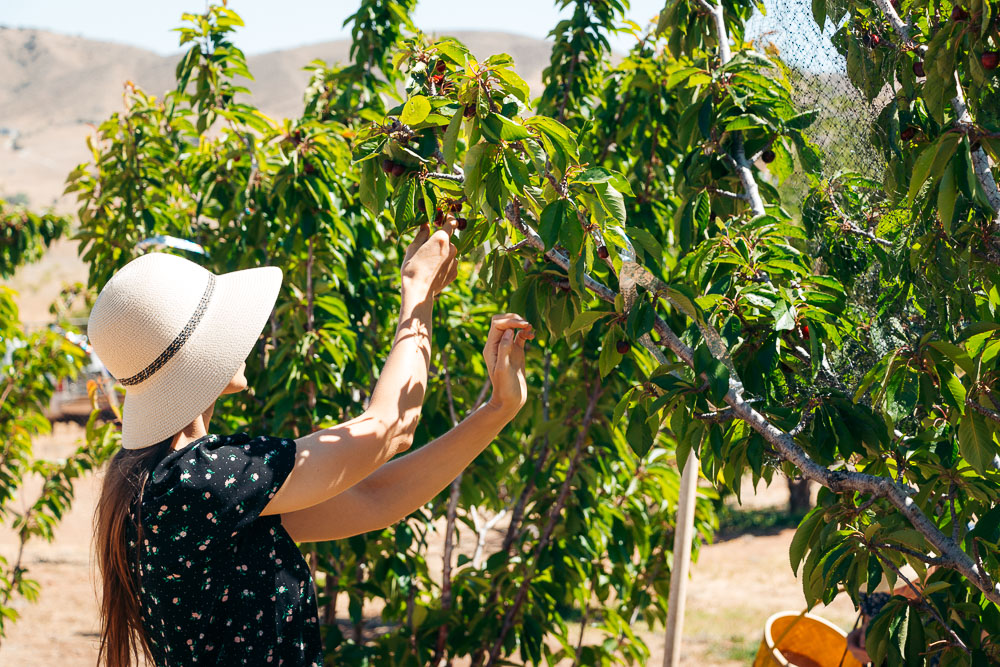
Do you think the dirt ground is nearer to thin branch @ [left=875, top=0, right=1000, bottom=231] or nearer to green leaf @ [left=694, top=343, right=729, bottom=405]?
green leaf @ [left=694, top=343, right=729, bottom=405]

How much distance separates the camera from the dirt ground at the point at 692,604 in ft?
20.1

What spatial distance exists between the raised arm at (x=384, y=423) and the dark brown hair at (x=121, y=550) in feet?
0.64

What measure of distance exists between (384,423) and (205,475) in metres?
0.26

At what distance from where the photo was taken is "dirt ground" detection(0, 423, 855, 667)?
20.1ft

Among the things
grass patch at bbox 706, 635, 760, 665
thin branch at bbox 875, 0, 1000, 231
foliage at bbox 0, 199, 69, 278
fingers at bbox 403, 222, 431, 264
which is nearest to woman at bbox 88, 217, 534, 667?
fingers at bbox 403, 222, 431, 264

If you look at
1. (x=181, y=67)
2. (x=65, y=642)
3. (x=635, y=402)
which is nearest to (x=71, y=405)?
(x=65, y=642)

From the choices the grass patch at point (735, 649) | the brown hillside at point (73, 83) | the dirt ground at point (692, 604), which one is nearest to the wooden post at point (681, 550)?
the dirt ground at point (692, 604)

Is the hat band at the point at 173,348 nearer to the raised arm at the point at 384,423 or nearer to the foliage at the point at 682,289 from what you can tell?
the raised arm at the point at 384,423

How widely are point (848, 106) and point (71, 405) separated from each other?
16102 mm

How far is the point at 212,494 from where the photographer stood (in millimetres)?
1219

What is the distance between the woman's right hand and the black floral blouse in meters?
0.34

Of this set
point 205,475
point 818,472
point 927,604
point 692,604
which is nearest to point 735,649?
point 692,604

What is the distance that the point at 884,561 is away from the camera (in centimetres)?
150

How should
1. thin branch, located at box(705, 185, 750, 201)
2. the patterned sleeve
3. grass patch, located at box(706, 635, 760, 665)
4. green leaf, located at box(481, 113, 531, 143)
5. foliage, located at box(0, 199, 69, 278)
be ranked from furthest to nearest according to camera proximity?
grass patch, located at box(706, 635, 760, 665)
foliage, located at box(0, 199, 69, 278)
thin branch, located at box(705, 185, 750, 201)
green leaf, located at box(481, 113, 531, 143)
the patterned sleeve
